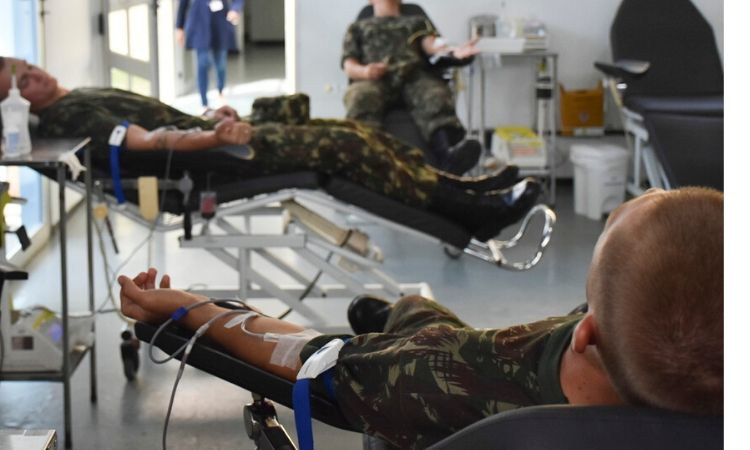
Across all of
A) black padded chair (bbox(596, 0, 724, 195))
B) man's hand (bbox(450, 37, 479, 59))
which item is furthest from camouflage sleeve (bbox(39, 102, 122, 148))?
black padded chair (bbox(596, 0, 724, 195))

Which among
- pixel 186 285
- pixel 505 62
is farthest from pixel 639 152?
pixel 186 285

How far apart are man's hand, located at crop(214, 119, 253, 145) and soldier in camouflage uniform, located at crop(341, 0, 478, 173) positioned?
5.32ft

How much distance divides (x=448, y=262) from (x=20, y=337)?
7.56 ft

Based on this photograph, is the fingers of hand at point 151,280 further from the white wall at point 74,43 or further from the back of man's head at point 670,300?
the white wall at point 74,43

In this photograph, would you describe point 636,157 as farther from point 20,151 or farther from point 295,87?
point 20,151

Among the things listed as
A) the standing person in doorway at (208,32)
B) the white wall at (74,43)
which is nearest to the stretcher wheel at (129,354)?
the white wall at (74,43)

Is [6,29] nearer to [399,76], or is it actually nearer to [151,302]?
[399,76]

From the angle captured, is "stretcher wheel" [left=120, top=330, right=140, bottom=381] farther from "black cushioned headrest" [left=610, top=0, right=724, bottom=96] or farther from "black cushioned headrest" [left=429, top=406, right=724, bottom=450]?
"black cushioned headrest" [left=610, top=0, right=724, bottom=96]

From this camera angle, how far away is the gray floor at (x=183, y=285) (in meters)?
3.19

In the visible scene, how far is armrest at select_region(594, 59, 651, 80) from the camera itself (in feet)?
18.4

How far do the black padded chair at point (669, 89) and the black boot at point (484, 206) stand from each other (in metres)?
1.69

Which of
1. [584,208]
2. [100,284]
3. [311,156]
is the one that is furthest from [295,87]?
[311,156]

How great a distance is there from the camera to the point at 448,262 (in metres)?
5.04

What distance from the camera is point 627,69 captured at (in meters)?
5.62
